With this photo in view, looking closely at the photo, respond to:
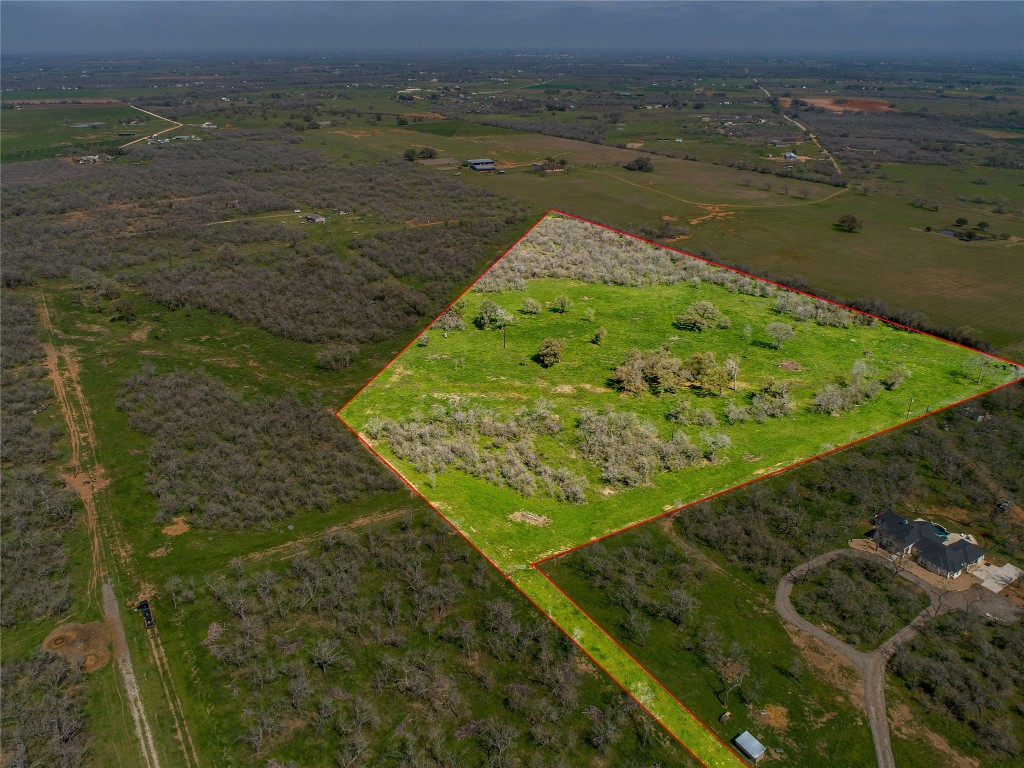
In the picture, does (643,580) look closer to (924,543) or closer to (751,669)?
(751,669)

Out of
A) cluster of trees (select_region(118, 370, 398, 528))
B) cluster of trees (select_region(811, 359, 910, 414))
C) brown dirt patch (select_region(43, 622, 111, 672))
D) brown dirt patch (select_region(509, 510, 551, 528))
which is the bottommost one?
brown dirt patch (select_region(43, 622, 111, 672))

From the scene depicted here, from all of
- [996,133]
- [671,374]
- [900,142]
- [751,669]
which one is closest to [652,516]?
[751,669]

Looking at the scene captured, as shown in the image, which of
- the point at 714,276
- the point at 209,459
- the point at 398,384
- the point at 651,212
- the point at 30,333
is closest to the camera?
the point at 209,459

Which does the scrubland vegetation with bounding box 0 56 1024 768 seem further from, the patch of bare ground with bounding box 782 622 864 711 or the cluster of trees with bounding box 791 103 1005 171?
the cluster of trees with bounding box 791 103 1005 171

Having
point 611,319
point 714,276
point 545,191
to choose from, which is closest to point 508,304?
point 611,319

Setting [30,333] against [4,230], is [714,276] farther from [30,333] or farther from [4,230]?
[4,230]

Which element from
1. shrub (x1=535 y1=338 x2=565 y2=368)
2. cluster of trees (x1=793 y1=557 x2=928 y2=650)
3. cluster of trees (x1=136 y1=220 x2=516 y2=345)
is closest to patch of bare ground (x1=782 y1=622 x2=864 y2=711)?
cluster of trees (x1=793 y1=557 x2=928 y2=650)
